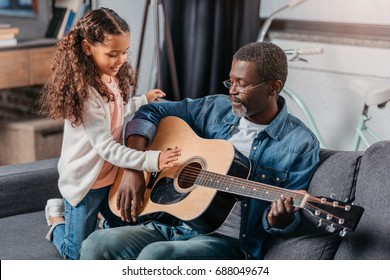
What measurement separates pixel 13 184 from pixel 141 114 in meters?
0.49

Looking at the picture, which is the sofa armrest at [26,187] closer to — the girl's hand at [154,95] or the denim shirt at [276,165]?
the girl's hand at [154,95]

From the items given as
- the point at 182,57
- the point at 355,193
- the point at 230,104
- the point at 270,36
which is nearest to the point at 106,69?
the point at 230,104

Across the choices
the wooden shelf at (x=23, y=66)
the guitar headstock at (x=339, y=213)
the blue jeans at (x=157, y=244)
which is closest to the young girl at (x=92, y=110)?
the blue jeans at (x=157, y=244)

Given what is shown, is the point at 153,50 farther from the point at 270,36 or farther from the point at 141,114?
the point at 141,114

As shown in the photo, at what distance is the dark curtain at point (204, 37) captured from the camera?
2.97 meters

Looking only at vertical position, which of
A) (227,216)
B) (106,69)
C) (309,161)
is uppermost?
(106,69)

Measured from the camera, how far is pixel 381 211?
1367 mm

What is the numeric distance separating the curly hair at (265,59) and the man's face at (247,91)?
1 cm

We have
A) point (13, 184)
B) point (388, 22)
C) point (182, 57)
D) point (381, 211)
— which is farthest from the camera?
point (182, 57)

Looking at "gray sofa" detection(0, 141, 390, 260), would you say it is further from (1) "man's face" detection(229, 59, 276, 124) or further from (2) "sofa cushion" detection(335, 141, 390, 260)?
(1) "man's face" detection(229, 59, 276, 124)

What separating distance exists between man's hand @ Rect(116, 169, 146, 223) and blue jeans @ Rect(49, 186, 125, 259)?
7 cm

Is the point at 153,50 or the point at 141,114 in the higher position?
the point at 141,114

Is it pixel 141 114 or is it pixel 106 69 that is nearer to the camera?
pixel 106 69

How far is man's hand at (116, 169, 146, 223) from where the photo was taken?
1530mm
